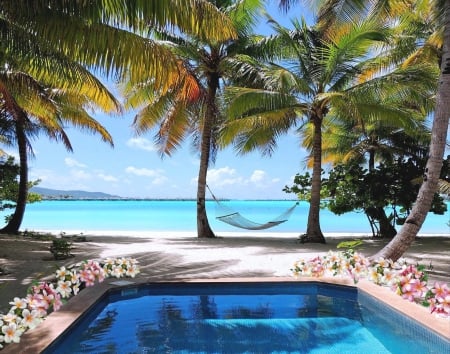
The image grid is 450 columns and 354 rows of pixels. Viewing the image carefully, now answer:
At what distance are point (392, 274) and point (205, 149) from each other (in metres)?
7.29

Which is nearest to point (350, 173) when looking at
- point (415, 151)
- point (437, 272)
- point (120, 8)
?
point (415, 151)

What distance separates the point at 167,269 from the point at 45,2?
3.43m

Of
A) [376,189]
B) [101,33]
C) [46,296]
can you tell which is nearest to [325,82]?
[376,189]

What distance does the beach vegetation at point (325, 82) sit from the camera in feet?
26.1

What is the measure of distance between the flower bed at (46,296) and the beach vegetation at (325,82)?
5073 millimetres

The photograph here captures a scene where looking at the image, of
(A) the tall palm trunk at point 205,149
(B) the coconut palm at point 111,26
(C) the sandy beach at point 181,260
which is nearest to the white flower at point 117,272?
(C) the sandy beach at point 181,260

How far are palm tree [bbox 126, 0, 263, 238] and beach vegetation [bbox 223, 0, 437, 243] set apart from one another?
584 mm

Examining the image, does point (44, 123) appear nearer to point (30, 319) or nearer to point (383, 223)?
point (383, 223)

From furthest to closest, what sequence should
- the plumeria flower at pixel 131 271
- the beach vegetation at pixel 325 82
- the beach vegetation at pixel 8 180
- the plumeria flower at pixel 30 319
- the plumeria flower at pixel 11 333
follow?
the beach vegetation at pixel 8 180, the beach vegetation at pixel 325 82, the plumeria flower at pixel 131 271, the plumeria flower at pixel 30 319, the plumeria flower at pixel 11 333

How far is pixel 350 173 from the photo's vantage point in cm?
1112

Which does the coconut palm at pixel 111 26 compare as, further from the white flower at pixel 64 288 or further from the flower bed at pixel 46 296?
the white flower at pixel 64 288

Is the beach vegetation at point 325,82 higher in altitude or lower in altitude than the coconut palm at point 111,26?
higher

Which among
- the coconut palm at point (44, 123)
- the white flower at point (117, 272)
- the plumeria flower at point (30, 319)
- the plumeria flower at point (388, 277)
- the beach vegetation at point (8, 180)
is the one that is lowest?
the plumeria flower at point (30, 319)

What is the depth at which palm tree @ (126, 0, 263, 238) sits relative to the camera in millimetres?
9961
